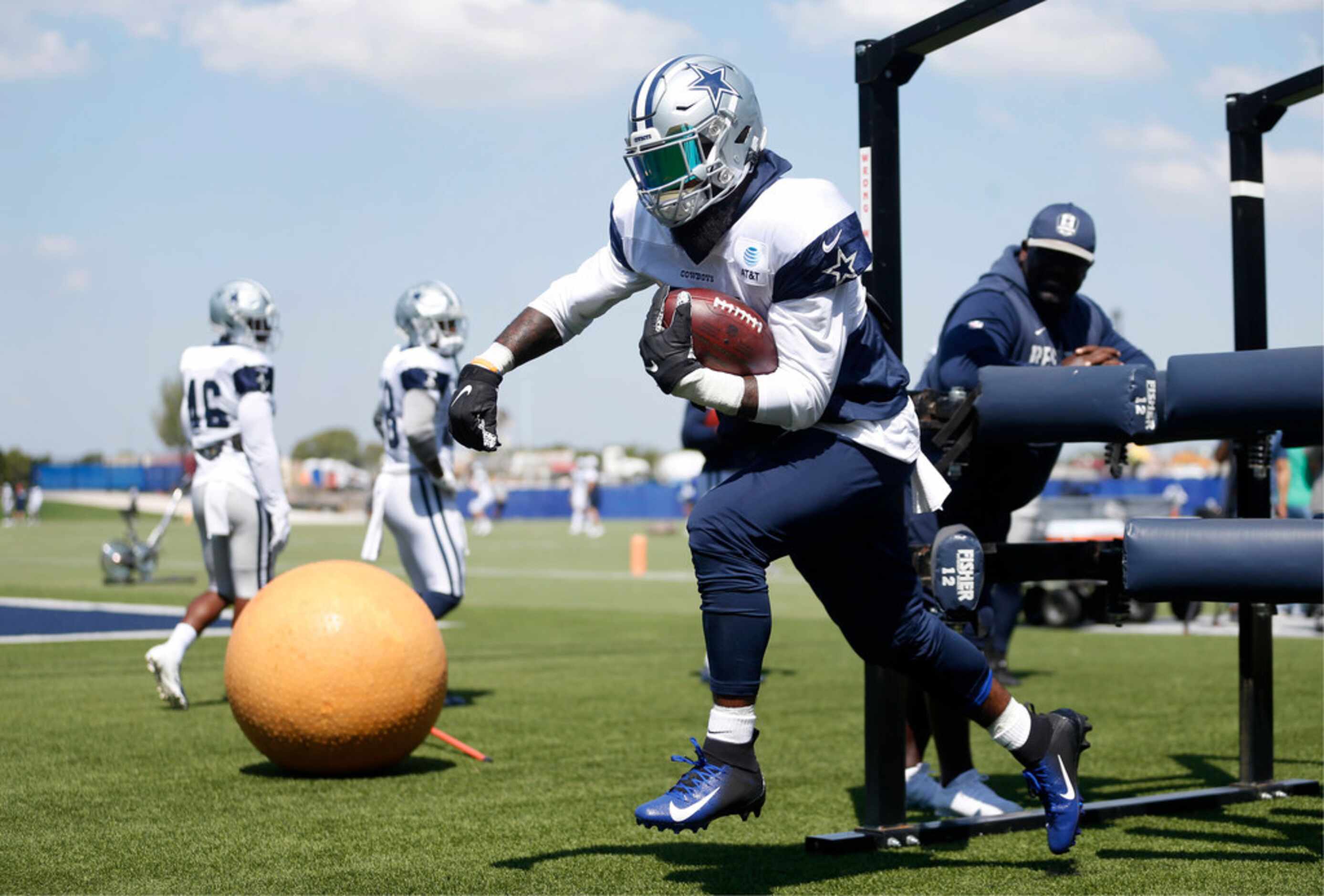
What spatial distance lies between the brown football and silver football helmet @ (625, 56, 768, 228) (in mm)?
257

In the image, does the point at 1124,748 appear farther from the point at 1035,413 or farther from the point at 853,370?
the point at 853,370

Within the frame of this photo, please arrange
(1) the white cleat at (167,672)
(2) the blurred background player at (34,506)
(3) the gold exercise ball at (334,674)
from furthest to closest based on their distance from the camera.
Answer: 1. (2) the blurred background player at (34,506)
2. (1) the white cleat at (167,672)
3. (3) the gold exercise ball at (334,674)

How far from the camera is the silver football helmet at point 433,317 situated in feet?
28.2

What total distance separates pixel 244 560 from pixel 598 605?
7.80 metres

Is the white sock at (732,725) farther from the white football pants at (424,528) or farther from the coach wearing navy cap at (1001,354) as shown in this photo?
the white football pants at (424,528)

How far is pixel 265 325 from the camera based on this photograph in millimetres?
8773

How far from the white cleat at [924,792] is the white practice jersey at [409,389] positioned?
3501mm

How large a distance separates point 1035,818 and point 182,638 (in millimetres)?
4797

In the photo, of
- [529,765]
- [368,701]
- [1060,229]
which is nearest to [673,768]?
[529,765]

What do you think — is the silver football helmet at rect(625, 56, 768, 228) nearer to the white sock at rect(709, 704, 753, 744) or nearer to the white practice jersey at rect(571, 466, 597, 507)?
the white sock at rect(709, 704, 753, 744)

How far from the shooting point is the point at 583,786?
5.81 meters

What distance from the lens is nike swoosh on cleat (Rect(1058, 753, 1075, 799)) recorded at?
169 inches

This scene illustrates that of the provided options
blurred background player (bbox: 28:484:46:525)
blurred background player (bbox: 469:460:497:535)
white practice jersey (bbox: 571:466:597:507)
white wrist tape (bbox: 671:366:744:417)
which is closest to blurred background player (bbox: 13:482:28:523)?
blurred background player (bbox: 28:484:46:525)

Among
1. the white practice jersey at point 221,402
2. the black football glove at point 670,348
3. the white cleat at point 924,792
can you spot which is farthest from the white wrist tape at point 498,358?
the white practice jersey at point 221,402
